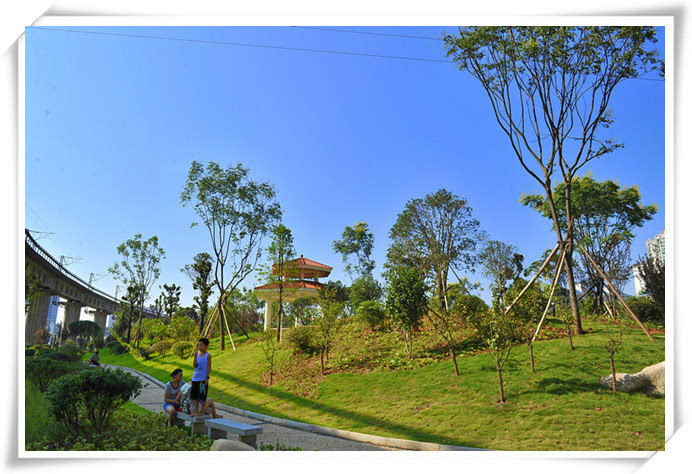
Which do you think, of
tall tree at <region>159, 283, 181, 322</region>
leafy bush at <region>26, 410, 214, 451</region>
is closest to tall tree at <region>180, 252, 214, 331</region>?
tall tree at <region>159, 283, 181, 322</region>

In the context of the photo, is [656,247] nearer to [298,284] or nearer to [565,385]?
[565,385]

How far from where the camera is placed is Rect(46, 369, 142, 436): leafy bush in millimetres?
4145

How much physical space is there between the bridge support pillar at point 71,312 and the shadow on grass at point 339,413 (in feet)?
13.3

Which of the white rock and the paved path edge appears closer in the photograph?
the paved path edge

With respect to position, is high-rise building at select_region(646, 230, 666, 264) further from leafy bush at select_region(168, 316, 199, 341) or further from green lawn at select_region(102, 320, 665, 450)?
leafy bush at select_region(168, 316, 199, 341)

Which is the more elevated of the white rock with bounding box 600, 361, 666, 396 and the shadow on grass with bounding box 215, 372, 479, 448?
the white rock with bounding box 600, 361, 666, 396

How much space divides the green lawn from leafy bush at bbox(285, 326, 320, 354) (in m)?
0.26

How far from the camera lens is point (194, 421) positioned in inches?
173

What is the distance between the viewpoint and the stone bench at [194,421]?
14.5 feet

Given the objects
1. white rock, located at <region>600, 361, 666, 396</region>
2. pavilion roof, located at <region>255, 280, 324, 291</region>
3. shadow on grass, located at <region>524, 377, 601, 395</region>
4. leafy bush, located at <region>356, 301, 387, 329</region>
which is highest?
pavilion roof, located at <region>255, 280, 324, 291</region>

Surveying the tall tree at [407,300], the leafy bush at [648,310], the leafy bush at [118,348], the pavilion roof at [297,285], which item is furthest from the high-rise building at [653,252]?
the leafy bush at [118,348]
